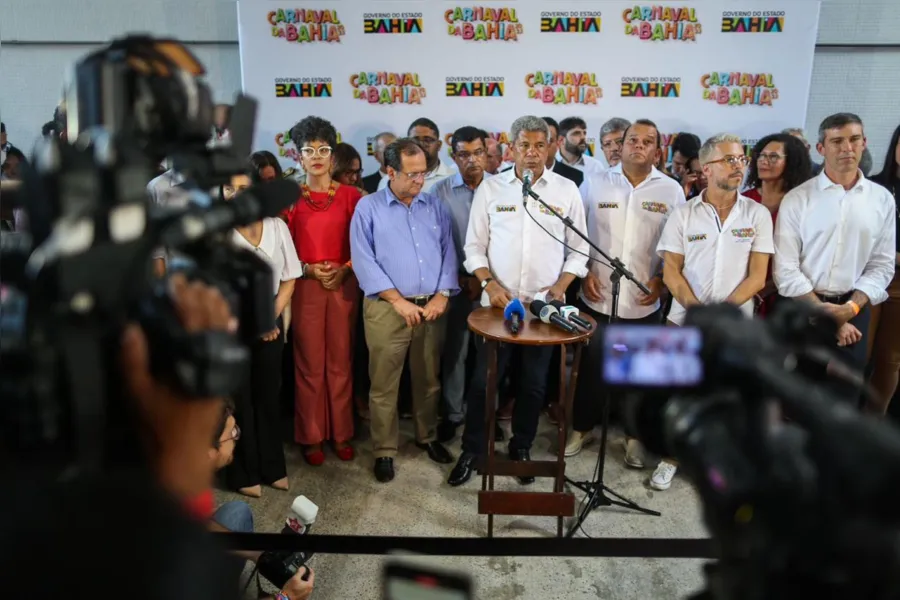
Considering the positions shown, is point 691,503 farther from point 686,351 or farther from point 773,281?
point 686,351

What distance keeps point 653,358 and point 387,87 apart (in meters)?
3.94

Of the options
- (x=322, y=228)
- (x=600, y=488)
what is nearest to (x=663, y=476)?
(x=600, y=488)

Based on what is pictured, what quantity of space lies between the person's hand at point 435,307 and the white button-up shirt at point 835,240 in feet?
4.89

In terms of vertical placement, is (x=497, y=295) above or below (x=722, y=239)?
below

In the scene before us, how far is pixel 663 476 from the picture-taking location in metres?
2.82

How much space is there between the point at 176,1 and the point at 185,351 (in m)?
4.97

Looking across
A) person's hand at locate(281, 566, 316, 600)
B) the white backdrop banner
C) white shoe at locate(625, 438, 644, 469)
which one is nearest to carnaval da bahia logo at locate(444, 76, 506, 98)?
the white backdrop banner

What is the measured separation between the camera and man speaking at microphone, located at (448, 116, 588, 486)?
2.84m

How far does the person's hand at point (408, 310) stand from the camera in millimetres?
2785

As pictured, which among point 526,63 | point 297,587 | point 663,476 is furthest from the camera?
point 526,63

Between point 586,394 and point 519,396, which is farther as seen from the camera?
point 586,394

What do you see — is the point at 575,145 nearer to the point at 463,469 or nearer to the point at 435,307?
the point at 435,307

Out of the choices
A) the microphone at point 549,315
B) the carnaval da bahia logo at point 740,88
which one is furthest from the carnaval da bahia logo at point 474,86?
the microphone at point 549,315

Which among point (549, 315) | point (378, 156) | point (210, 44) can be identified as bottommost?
point (549, 315)
